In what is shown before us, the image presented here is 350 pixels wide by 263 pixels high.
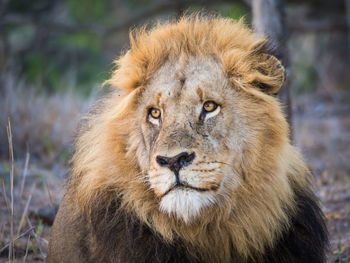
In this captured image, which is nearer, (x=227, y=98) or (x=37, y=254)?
(x=227, y=98)

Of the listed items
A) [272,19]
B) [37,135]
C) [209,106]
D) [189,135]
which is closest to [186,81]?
[209,106]

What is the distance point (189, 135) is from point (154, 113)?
39 cm

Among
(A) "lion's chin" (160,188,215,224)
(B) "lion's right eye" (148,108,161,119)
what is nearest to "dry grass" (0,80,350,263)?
(B) "lion's right eye" (148,108,161,119)

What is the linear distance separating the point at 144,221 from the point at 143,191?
18 cm

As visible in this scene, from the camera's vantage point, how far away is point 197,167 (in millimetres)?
2895

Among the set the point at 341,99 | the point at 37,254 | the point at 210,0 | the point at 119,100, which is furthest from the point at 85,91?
the point at 119,100

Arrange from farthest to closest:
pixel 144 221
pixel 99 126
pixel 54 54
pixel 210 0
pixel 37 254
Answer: pixel 54 54 < pixel 210 0 < pixel 37 254 < pixel 99 126 < pixel 144 221

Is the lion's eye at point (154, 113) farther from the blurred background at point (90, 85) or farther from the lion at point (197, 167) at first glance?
the blurred background at point (90, 85)

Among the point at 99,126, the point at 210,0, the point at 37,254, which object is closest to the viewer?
the point at 99,126

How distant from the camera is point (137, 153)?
328 cm

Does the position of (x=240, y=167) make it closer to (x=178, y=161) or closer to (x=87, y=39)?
(x=178, y=161)

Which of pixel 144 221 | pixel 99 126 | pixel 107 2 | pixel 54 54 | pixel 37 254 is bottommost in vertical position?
pixel 37 254

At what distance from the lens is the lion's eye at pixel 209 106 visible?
3153mm

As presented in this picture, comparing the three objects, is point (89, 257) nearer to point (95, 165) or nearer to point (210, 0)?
point (95, 165)
